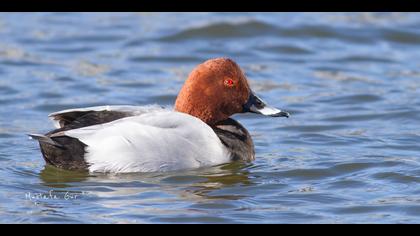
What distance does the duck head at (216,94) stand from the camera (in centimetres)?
912

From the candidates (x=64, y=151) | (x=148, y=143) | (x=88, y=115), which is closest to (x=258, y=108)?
(x=148, y=143)

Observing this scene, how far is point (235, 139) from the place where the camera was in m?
9.21

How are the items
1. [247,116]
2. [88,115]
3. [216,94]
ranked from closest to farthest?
1. [88,115]
2. [216,94]
3. [247,116]

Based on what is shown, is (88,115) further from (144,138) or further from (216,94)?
(216,94)

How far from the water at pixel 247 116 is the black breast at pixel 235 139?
0.44 feet

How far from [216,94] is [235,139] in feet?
1.49

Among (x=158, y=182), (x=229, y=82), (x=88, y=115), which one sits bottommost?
(x=158, y=182)

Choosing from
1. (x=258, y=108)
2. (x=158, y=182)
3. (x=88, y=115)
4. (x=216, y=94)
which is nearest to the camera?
(x=158, y=182)

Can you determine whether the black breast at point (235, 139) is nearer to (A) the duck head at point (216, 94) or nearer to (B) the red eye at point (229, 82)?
(A) the duck head at point (216, 94)

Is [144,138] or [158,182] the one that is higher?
[144,138]

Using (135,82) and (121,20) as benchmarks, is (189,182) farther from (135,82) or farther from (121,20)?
(121,20)

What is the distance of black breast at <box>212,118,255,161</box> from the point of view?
9070 millimetres

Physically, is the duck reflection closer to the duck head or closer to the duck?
the duck

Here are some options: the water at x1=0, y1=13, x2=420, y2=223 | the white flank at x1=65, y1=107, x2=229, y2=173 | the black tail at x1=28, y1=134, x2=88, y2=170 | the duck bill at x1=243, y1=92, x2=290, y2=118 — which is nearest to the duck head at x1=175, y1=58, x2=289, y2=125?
the duck bill at x1=243, y1=92, x2=290, y2=118
